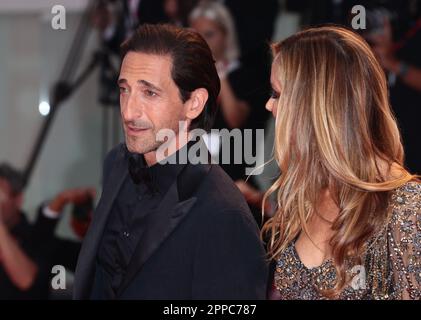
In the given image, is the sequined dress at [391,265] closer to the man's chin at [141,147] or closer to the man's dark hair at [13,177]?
the man's chin at [141,147]

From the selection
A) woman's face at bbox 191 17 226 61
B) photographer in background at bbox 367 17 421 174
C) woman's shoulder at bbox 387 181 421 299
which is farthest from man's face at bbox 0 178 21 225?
woman's shoulder at bbox 387 181 421 299

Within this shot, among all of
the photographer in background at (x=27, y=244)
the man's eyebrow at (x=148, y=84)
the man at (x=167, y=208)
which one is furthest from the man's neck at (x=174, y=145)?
the photographer in background at (x=27, y=244)

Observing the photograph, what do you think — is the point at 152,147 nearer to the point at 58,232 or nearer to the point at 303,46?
the point at 303,46

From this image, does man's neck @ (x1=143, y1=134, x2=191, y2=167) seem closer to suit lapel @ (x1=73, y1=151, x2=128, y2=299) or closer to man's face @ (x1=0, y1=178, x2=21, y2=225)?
suit lapel @ (x1=73, y1=151, x2=128, y2=299)

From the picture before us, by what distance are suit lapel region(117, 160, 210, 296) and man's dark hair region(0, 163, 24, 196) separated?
2168mm

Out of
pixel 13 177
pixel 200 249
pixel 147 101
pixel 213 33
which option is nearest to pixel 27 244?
pixel 13 177

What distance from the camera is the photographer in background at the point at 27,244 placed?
3.54 m

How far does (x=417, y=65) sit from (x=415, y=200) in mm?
1826

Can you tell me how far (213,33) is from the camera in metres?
3.38

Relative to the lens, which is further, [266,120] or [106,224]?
[266,120]

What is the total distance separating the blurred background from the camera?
128 inches

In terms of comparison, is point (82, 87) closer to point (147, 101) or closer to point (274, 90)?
point (147, 101)

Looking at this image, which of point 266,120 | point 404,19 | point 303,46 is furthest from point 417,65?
point 303,46

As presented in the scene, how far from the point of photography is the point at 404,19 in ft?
10.6
